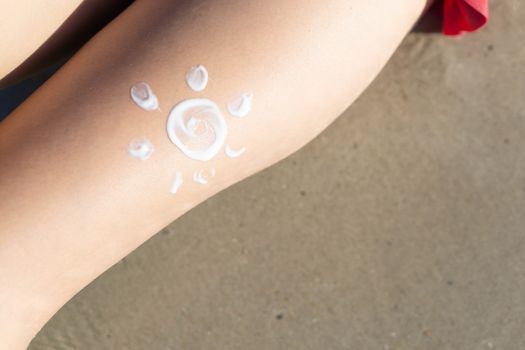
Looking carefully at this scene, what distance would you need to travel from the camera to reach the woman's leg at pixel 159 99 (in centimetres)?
68

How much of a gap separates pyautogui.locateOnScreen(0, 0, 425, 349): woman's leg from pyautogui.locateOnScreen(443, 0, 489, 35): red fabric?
0.12 meters

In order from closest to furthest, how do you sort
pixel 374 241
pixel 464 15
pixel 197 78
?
pixel 197 78 → pixel 464 15 → pixel 374 241

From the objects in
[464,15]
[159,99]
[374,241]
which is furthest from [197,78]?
[374,241]

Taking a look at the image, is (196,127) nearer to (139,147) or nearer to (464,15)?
(139,147)

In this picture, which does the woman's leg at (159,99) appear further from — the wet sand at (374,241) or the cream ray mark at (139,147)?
the wet sand at (374,241)

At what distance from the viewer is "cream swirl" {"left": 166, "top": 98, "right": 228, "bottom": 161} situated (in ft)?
2.27

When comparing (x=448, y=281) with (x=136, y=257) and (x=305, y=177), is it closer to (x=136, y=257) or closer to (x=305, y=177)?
(x=305, y=177)

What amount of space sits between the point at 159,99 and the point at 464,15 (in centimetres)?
42

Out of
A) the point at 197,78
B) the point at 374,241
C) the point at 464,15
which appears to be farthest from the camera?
the point at 374,241

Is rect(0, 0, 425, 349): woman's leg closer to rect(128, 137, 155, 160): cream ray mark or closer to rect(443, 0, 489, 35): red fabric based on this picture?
rect(128, 137, 155, 160): cream ray mark

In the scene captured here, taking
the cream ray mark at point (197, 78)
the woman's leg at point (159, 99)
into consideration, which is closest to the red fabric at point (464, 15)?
the woman's leg at point (159, 99)

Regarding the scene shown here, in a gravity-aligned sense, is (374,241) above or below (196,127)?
below

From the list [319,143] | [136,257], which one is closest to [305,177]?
[319,143]

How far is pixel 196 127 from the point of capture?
70cm
